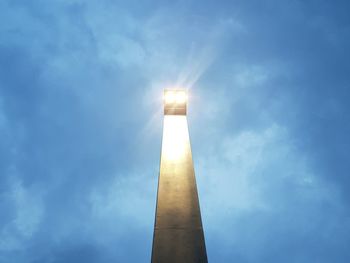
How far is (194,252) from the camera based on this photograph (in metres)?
6.94

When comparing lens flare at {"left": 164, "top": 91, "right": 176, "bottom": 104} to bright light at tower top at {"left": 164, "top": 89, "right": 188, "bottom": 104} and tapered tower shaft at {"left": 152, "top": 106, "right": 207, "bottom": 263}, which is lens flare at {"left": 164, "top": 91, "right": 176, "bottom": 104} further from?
tapered tower shaft at {"left": 152, "top": 106, "right": 207, "bottom": 263}

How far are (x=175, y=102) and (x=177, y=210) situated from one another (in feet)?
17.7

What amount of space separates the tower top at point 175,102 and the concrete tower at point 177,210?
1.26m

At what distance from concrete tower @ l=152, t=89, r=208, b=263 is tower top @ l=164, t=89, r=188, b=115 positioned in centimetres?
126

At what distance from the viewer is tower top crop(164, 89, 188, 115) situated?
468 inches

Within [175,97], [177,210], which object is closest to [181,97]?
[175,97]

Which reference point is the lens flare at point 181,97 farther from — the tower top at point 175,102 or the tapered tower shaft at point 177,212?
the tapered tower shaft at point 177,212

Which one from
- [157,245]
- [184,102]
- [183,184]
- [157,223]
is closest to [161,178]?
[183,184]

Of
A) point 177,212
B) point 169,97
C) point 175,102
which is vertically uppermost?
point 169,97

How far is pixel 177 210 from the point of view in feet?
25.6

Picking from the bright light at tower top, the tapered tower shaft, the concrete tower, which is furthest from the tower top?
the tapered tower shaft

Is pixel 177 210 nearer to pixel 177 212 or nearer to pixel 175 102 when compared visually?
pixel 177 212

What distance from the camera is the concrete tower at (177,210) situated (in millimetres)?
6953

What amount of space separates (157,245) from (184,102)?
21.0ft
